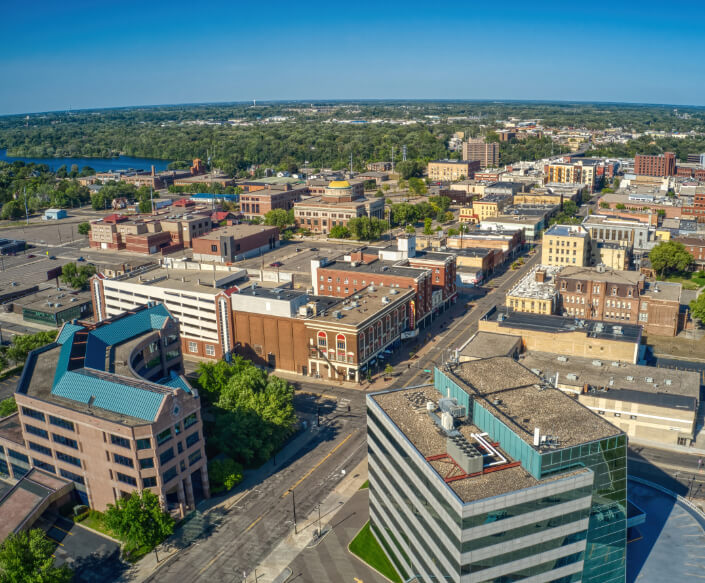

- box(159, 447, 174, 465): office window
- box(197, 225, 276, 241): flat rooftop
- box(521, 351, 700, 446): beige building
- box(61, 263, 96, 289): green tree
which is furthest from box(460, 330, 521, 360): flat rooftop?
box(61, 263, 96, 289): green tree

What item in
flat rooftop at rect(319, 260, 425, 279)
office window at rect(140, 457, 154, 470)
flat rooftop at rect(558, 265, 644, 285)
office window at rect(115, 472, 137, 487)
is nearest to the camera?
office window at rect(140, 457, 154, 470)

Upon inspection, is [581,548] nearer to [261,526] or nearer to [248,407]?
[261,526]

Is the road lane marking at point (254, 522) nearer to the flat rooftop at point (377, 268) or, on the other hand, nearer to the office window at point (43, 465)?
the office window at point (43, 465)

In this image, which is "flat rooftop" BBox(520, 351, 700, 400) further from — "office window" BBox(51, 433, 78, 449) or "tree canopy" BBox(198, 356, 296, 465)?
"office window" BBox(51, 433, 78, 449)

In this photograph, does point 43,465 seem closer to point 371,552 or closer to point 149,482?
point 149,482

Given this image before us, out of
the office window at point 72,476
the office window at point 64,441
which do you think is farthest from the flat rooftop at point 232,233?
the office window at point 72,476

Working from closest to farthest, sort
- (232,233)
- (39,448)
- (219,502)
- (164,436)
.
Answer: (164,436)
(219,502)
(39,448)
(232,233)

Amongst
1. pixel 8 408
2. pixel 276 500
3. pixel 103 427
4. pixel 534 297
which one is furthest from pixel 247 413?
pixel 534 297
